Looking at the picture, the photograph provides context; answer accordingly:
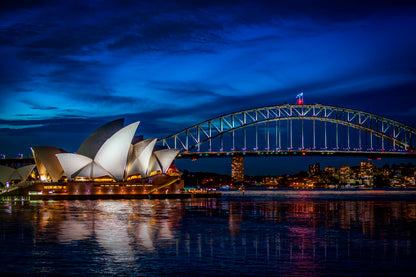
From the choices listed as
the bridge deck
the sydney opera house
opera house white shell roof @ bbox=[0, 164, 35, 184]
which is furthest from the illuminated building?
opera house white shell roof @ bbox=[0, 164, 35, 184]

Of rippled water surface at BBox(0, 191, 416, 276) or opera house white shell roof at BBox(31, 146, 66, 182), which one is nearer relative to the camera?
rippled water surface at BBox(0, 191, 416, 276)

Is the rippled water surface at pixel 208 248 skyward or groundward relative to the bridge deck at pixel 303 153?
groundward

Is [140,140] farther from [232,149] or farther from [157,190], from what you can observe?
[232,149]

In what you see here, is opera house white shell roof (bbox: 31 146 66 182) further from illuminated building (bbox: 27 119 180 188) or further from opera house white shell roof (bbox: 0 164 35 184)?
opera house white shell roof (bbox: 0 164 35 184)

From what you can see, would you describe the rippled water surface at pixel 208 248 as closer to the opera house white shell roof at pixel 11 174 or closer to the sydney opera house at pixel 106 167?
the sydney opera house at pixel 106 167

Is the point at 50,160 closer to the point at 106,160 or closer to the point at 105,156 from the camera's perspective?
the point at 106,160

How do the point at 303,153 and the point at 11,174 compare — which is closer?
the point at 303,153

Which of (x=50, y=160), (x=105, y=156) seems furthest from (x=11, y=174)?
(x=105, y=156)

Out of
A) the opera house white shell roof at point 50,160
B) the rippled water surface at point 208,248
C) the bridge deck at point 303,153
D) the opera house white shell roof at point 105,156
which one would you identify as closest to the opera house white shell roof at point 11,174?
the opera house white shell roof at point 105,156
